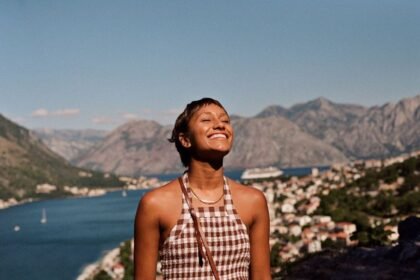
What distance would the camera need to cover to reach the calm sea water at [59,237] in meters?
66.9

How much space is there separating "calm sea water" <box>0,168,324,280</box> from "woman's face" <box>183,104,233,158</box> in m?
61.3

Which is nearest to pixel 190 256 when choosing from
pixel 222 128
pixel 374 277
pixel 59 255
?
pixel 222 128

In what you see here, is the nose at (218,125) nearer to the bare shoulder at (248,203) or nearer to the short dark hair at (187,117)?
the short dark hair at (187,117)

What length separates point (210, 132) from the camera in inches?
99.3

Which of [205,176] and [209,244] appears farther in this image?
[205,176]

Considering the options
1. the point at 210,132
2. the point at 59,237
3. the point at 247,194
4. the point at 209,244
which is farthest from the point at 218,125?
the point at 59,237

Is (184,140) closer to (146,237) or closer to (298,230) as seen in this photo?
(146,237)

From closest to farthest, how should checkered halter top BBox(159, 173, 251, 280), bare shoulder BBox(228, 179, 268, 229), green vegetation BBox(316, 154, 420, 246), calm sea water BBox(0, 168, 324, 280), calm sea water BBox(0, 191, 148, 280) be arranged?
1. checkered halter top BBox(159, 173, 251, 280)
2. bare shoulder BBox(228, 179, 268, 229)
3. green vegetation BBox(316, 154, 420, 246)
4. calm sea water BBox(0, 168, 324, 280)
5. calm sea water BBox(0, 191, 148, 280)

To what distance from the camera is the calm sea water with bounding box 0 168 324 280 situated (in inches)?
2633

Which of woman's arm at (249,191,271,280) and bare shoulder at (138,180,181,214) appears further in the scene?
woman's arm at (249,191,271,280)

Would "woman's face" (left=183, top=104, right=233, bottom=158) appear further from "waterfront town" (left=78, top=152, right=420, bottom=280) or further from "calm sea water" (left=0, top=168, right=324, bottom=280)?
"calm sea water" (left=0, top=168, right=324, bottom=280)

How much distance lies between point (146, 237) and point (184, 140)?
443 mm

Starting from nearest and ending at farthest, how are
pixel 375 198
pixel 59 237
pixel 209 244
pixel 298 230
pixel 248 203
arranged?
pixel 209 244
pixel 248 203
pixel 298 230
pixel 375 198
pixel 59 237

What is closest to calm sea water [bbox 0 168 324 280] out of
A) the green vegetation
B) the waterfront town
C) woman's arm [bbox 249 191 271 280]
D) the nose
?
the waterfront town
